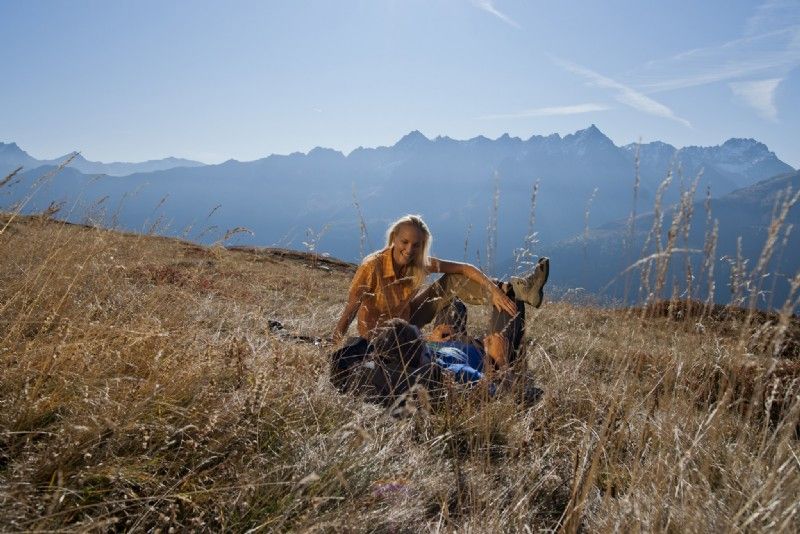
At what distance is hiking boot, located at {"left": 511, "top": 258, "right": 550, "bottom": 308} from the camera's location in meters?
4.06

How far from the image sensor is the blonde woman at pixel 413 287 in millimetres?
4227

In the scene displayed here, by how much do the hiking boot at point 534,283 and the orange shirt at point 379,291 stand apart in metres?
1.06

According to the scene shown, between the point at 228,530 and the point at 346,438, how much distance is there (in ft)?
2.64

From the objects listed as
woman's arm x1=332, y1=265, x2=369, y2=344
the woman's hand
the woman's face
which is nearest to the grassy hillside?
woman's arm x1=332, y1=265, x2=369, y2=344

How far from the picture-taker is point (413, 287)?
4801 millimetres

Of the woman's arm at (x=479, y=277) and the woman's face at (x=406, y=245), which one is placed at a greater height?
the woman's face at (x=406, y=245)

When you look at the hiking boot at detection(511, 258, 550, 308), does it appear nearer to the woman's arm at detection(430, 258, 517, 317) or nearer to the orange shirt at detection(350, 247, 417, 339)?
the woman's arm at detection(430, 258, 517, 317)

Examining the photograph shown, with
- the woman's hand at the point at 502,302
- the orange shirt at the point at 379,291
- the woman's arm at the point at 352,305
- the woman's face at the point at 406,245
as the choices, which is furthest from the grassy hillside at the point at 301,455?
the woman's face at the point at 406,245

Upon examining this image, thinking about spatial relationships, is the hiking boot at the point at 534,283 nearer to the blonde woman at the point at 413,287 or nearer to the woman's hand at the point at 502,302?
A: the blonde woman at the point at 413,287

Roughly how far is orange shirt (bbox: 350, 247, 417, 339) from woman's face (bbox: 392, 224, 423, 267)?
0.26ft

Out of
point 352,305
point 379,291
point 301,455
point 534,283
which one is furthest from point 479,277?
point 301,455

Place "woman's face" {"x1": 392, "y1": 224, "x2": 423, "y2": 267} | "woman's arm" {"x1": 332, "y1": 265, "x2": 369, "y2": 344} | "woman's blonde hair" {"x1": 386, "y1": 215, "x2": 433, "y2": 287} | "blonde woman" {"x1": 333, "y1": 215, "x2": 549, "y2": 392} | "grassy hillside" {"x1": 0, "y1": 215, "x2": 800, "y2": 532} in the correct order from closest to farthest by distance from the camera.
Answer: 1. "grassy hillside" {"x1": 0, "y1": 215, "x2": 800, "y2": 532}
2. "woman's arm" {"x1": 332, "y1": 265, "x2": 369, "y2": 344}
3. "blonde woman" {"x1": 333, "y1": 215, "x2": 549, "y2": 392}
4. "woman's face" {"x1": 392, "y1": 224, "x2": 423, "y2": 267}
5. "woman's blonde hair" {"x1": 386, "y1": 215, "x2": 433, "y2": 287}

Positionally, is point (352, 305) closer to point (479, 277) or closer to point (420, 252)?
point (420, 252)

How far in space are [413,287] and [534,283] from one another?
1192 millimetres
